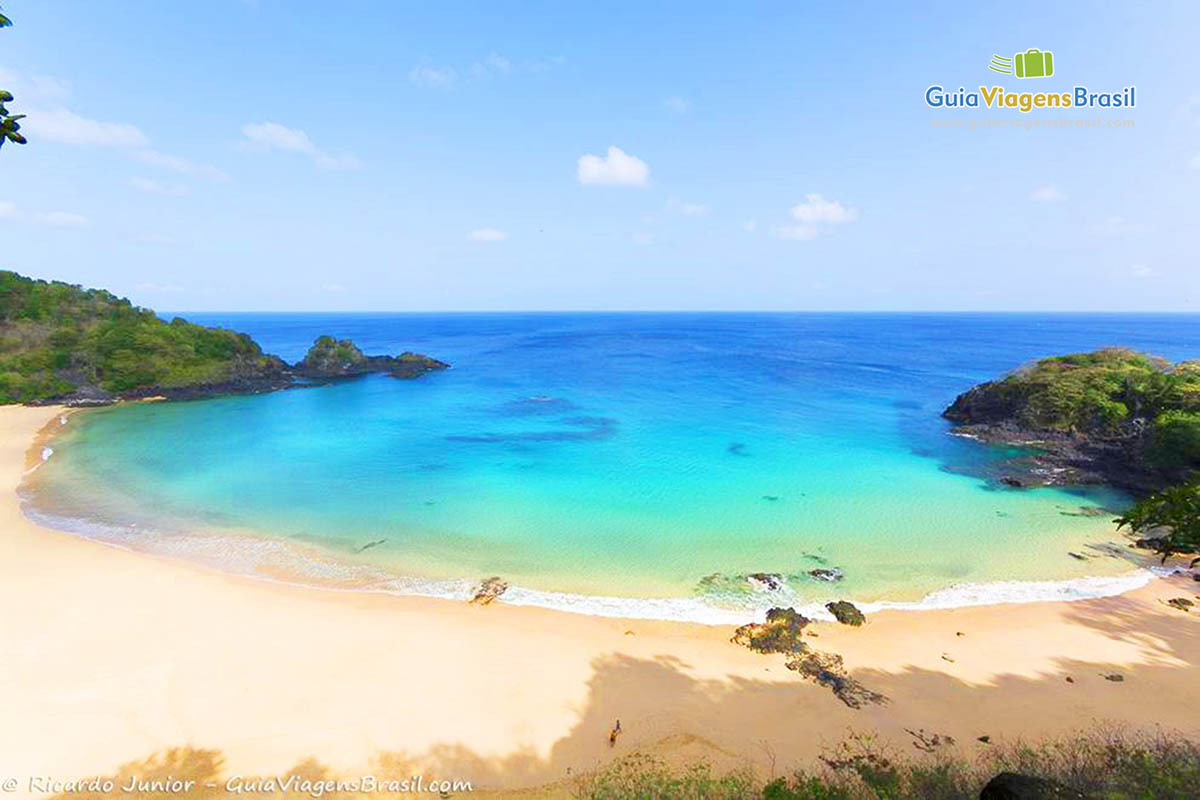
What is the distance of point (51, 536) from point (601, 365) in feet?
246

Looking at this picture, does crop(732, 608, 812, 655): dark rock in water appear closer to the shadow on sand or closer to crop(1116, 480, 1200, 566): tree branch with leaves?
the shadow on sand

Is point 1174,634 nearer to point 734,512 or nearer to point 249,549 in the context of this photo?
point 734,512

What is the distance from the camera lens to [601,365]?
91.2 m

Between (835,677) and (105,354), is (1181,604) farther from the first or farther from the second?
(105,354)

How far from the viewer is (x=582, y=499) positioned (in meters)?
27.7

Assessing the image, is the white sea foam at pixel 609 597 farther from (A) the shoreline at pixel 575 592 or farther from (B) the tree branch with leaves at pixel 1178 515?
(B) the tree branch with leaves at pixel 1178 515

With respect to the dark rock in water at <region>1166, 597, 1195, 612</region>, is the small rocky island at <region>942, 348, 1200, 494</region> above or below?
above

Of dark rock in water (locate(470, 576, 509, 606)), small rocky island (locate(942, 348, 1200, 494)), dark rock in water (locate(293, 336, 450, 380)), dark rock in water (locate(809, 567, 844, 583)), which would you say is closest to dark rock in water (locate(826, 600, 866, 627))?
dark rock in water (locate(809, 567, 844, 583))

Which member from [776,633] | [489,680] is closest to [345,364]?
[489,680]

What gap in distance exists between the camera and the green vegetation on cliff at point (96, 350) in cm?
5266

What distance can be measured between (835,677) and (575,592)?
9589 millimetres

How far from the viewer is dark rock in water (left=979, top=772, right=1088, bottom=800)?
706cm

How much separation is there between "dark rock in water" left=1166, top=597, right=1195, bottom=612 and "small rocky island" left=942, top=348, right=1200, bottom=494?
1265cm

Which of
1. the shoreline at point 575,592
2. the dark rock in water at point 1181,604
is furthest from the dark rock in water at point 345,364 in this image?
the dark rock in water at point 1181,604
